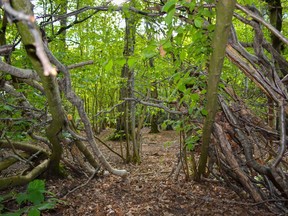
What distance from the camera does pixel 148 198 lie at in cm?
411

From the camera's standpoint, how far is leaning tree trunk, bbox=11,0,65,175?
7.31ft

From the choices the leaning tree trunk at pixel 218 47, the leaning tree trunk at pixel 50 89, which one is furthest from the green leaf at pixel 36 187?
the leaning tree trunk at pixel 218 47

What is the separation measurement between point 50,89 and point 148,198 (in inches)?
84.6

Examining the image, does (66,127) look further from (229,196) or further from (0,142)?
(229,196)

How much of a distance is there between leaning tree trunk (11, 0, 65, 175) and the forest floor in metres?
0.52

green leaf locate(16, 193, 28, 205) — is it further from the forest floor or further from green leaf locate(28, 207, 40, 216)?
the forest floor

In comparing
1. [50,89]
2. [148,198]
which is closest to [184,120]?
[148,198]

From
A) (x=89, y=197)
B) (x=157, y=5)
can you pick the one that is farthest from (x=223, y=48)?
(x=89, y=197)

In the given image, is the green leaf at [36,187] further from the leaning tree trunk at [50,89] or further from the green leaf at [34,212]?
the leaning tree trunk at [50,89]

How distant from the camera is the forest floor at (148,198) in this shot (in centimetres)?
356

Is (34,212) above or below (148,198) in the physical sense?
above

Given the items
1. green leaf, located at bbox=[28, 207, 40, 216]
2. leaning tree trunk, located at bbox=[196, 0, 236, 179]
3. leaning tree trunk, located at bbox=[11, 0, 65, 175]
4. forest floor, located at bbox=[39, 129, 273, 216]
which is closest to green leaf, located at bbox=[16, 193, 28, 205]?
green leaf, located at bbox=[28, 207, 40, 216]

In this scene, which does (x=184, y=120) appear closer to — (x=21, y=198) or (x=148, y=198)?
(x=148, y=198)

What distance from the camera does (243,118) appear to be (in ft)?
11.8
